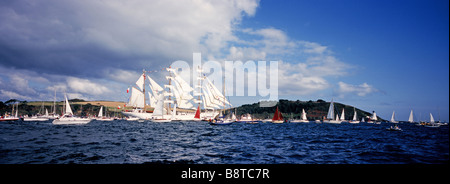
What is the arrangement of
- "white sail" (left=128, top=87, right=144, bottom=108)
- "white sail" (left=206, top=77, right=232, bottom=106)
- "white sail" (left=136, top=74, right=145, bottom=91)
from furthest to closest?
"white sail" (left=136, top=74, right=145, bottom=91) < "white sail" (left=206, top=77, right=232, bottom=106) < "white sail" (left=128, top=87, right=144, bottom=108)

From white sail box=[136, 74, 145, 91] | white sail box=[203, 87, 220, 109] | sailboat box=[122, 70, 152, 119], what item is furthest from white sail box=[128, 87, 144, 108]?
white sail box=[203, 87, 220, 109]

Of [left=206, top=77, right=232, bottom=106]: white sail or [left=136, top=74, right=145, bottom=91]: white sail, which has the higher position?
[left=136, top=74, right=145, bottom=91]: white sail

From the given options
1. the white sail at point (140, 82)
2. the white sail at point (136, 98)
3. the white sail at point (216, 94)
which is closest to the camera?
the white sail at point (136, 98)

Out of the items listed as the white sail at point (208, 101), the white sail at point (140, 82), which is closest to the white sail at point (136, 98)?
the white sail at point (140, 82)

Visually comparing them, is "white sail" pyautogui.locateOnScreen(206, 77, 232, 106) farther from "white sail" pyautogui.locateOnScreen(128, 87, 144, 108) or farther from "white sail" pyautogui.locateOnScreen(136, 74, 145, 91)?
"white sail" pyautogui.locateOnScreen(136, 74, 145, 91)

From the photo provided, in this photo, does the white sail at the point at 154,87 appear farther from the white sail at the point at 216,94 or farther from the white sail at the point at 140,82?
the white sail at the point at 216,94

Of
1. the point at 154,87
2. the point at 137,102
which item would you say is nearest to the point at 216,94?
the point at 154,87

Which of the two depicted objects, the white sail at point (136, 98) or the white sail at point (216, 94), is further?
the white sail at point (216, 94)

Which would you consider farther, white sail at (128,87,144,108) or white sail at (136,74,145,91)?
white sail at (136,74,145,91)

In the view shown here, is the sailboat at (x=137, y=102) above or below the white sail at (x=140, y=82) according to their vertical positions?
below
